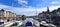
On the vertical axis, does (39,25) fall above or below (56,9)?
below

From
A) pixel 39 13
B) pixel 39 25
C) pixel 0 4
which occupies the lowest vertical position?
pixel 39 25

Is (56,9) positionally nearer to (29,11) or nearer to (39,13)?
(39,13)

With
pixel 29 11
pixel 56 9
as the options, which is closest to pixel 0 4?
pixel 29 11

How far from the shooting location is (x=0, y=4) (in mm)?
3328

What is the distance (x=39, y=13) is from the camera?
11.0 ft

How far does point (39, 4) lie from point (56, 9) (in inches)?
14.7

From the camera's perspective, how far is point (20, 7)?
11.0 feet

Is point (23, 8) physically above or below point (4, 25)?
above

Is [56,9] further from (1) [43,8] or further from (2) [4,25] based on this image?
(2) [4,25]

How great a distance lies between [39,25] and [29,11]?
362 mm

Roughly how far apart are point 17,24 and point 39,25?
46 cm

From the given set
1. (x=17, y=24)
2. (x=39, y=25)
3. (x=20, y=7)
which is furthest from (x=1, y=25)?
(x=39, y=25)

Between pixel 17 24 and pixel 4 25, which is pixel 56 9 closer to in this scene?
pixel 17 24

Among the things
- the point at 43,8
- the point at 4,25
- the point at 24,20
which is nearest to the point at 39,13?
the point at 43,8
